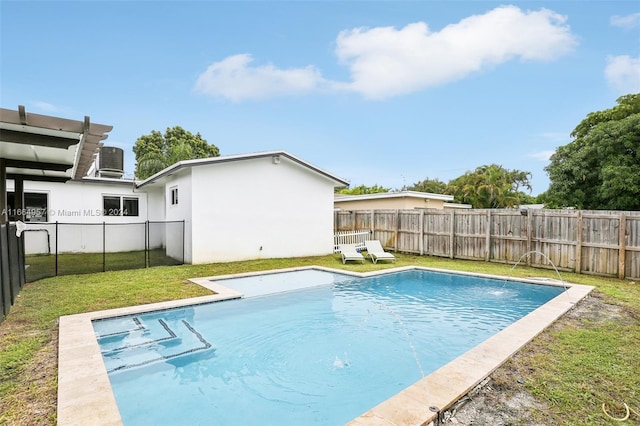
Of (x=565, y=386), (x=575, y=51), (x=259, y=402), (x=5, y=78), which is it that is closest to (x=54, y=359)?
(x=259, y=402)

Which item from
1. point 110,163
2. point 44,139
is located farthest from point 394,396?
point 110,163

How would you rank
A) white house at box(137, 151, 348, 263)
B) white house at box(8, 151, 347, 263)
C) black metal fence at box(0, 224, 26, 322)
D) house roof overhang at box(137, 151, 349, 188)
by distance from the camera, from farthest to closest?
white house at box(8, 151, 347, 263), white house at box(137, 151, 348, 263), house roof overhang at box(137, 151, 349, 188), black metal fence at box(0, 224, 26, 322)

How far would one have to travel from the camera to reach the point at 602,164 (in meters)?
19.3

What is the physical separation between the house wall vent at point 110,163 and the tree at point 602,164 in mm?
25940

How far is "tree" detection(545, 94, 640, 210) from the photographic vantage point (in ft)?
59.3

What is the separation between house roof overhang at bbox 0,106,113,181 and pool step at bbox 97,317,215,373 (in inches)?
124

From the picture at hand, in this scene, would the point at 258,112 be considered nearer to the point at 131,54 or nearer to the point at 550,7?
the point at 131,54

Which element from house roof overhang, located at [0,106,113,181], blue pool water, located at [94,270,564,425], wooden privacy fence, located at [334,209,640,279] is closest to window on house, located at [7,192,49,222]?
house roof overhang, located at [0,106,113,181]

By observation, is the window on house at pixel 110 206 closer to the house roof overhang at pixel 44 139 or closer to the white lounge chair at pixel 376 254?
the house roof overhang at pixel 44 139

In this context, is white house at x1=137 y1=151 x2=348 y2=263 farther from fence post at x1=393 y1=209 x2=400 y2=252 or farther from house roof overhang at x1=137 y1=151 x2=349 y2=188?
fence post at x1=393 y1=209 x2=400 y2=252

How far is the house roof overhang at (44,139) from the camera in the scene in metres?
4.70

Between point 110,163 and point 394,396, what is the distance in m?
20.4

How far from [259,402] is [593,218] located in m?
11.6

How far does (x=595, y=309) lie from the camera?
6.84 meters
